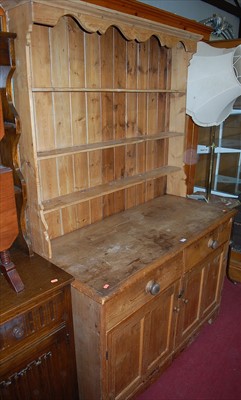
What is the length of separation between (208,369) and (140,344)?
644 millimetres

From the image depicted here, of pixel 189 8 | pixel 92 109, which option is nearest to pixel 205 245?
pixel 92 109

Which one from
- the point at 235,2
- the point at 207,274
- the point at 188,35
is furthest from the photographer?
the point at 235,2

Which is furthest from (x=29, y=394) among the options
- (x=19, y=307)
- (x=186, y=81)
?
(x=186, y=81)

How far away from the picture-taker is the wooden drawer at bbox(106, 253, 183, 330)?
1.27 meters

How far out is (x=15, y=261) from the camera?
1.37 metres

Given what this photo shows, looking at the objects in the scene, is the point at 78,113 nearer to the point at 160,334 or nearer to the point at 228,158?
the point at 160,334

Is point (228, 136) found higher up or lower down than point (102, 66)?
lower down

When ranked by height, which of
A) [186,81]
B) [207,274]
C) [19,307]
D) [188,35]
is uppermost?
[188,35]

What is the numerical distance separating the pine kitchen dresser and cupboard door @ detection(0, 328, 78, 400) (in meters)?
0.09

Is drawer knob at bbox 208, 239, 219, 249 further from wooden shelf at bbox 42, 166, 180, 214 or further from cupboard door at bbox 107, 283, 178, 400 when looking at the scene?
wooden shelf at bbox 42, 166, 180, 214

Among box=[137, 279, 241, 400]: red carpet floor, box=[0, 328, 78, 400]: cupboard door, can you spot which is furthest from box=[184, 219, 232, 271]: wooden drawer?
box=[0, 328, 78, 400]: cupboard door

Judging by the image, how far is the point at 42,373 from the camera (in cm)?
123

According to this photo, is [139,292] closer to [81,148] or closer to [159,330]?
[159,330]

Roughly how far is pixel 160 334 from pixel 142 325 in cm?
24
